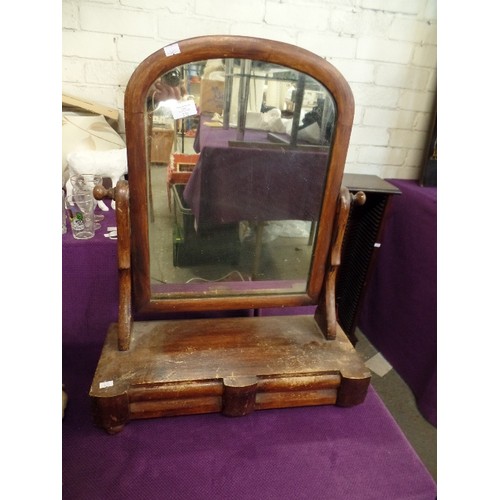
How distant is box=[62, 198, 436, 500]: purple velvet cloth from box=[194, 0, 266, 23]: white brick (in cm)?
105

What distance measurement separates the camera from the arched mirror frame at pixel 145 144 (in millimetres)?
516

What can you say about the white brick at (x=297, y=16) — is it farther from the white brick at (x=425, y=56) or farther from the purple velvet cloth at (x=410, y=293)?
the purple velvet cloth at (x=410, y=293)

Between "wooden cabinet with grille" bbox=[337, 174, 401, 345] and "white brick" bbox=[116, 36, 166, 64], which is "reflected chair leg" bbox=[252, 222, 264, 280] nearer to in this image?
"wooden cabinet with grille" bbox=[337, 174, 401, 345]

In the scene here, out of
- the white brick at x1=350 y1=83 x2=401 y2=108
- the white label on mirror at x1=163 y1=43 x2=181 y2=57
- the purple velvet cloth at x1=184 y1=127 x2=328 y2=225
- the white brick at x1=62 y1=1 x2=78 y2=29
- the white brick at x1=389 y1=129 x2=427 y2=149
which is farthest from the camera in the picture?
the white brick at x1=389 y1=129 x2=427 y2=149

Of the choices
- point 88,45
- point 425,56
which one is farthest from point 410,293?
point 88,45

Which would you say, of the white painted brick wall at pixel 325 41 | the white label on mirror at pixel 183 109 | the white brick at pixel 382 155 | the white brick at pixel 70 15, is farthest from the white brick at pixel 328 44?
the white label on mirror at pixel 183 109

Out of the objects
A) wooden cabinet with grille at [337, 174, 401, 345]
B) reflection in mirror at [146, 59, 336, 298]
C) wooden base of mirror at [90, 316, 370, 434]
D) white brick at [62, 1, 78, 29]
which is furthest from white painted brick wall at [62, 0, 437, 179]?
wooden base of mirror at [90, 316, 370, 434]

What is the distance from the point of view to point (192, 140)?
0.59 meters

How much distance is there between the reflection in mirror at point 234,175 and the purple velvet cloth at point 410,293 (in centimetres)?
68

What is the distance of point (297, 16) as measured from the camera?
114 cm

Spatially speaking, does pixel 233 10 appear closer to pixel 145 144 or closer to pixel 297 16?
pixel 297 16

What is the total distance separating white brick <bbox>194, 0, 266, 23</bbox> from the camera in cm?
109
